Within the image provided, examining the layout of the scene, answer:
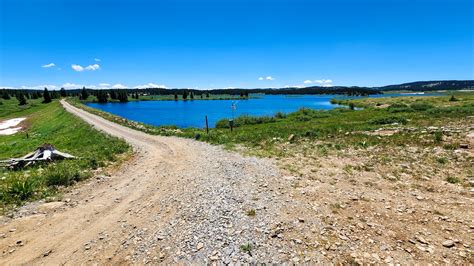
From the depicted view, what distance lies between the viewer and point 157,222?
7.54 meters

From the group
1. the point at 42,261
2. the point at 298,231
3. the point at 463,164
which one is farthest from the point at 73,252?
the point at 463,164

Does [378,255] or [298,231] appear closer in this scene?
[378,255]

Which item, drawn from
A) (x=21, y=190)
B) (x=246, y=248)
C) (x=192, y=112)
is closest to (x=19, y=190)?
(x=21, y=190)

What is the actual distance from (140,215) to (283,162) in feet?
25.6

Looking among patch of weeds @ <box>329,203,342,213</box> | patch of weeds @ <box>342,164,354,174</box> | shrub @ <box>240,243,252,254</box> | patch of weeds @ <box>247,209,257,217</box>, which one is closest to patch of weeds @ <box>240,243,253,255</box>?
shrub @ <box>240,243,252,254</box>

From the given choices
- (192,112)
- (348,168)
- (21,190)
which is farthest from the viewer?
(192,112)

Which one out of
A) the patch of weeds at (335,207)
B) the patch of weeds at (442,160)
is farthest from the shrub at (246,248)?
the patch of weeds at (442,160)

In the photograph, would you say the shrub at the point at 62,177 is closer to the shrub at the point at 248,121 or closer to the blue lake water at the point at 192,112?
the blue lake water at the point at 192,112

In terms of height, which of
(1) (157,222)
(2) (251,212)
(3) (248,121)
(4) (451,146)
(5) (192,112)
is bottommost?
(5) (192,112)

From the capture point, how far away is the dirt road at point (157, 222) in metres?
6.09

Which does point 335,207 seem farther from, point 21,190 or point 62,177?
point 21,190

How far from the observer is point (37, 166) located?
1366 cm

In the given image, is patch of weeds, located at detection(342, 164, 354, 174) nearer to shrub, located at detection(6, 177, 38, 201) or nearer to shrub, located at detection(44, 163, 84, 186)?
shrub, located at detection(44, 163, 84, 186)

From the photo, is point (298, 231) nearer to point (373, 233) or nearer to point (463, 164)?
point (373, 233)
